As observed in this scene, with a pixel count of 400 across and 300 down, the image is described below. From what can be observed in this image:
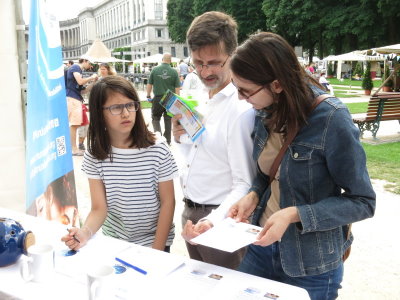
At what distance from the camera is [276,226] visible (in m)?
1.33

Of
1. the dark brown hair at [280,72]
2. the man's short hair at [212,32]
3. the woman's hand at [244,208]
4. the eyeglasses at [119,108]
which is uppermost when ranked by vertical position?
the man's short hair at [212,32]

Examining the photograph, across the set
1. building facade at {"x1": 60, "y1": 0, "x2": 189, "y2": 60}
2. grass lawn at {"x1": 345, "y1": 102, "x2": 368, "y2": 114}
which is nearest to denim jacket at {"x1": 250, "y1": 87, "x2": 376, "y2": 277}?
grass lawn at {"x1": 345, "y1": 102, "x2": 368, "y2": 114}

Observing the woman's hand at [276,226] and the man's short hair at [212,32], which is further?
the man's short hair at [212,32]

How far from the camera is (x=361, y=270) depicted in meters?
3.21

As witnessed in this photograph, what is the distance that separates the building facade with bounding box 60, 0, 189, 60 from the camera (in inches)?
3305

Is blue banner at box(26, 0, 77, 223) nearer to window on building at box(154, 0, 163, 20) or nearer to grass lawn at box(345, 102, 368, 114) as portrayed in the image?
grass lawn at box(345, 102, 368, 114)

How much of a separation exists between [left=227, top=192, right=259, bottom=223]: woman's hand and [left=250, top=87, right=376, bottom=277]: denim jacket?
0.18 metres

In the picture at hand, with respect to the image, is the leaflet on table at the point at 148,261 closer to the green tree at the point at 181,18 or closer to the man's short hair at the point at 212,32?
the man's short hair at the point at 212,32

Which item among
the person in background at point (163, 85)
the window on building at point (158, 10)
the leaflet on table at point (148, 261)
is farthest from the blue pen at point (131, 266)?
the window on building at point (158, 10)

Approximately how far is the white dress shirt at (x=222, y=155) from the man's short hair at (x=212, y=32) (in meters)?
0.21

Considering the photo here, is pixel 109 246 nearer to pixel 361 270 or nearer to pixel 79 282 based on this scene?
pixel 79 282

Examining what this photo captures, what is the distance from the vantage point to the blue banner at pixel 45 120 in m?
2.37

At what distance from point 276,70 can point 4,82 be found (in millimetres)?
1999

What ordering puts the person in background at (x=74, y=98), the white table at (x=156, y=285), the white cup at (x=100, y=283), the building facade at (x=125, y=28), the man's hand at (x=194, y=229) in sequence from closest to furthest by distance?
the white cup at (x=100, y=283) < the white table at (x=156, y=285) < the man's hand at (x=194, y=229) < the person in background at (x=74, y=98) < the building facade at (x=125, y=28)
